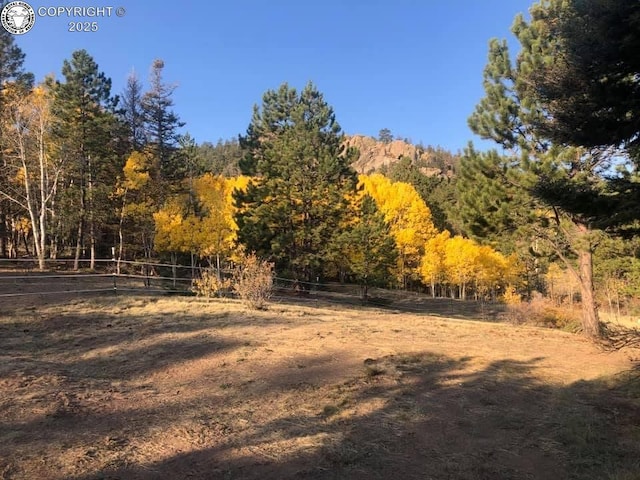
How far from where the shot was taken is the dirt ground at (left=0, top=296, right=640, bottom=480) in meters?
4.75

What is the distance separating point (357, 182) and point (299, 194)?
A: 3.74 meters

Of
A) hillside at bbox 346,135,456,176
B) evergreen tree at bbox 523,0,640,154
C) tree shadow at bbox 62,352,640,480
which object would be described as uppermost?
hillside at bbox 346,135,456,176

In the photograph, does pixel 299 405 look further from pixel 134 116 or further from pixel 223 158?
pixel 223 158

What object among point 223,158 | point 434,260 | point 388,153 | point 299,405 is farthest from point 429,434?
point 388,153

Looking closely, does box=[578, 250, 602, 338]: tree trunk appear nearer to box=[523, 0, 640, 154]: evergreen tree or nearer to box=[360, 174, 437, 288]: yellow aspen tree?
box=[523, 0, 640, 154]: evergreen tree

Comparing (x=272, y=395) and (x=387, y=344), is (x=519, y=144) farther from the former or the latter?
(x=272, y=395)

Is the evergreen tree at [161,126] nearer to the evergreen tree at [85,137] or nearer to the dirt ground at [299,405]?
the evergreen tree at [85,137]

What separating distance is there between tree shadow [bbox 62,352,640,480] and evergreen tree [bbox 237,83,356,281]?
17.3 meters

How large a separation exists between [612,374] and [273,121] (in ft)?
78.7

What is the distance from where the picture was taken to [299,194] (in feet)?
82.8

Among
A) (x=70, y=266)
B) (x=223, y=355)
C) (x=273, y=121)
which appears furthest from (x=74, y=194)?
(x=223, y=355)

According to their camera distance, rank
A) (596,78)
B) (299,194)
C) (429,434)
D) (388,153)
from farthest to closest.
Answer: (388,153)
(299,194)
(596,78)
(429,434)

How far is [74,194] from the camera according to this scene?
100 ft

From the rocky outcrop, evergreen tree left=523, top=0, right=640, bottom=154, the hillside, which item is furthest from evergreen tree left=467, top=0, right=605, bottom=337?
the rocky outcrop
